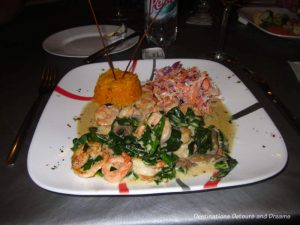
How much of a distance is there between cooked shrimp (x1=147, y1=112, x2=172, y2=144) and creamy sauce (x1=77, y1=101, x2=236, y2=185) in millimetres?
150

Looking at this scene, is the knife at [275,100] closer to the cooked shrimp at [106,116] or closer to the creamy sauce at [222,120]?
the creamy sauce at [222,120]

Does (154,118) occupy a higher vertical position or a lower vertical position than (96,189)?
higher

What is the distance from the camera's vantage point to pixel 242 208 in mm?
1036

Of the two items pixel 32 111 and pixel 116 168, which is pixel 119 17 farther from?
pixel 116 168

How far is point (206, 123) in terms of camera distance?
152 centimetres

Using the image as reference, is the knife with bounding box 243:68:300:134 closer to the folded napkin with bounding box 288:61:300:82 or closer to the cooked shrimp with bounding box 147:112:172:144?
the folded napkin with bounding box 288:61:300:82

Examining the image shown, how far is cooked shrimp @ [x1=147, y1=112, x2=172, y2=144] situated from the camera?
46.1 inches

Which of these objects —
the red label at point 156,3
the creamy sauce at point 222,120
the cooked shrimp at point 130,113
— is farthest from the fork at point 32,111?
the creamy sauce at point 222,120

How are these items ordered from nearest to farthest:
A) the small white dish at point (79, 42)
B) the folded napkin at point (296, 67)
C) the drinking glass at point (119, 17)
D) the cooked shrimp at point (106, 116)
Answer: the cooked shrimp at point (106, 116)
the folded napkin at point (296, 67)
the small white dish at point (79, 42)
the drinking glass at point (119, 17)

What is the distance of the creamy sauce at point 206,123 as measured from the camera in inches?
45.0

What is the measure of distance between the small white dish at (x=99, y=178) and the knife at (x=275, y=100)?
0.19 meters

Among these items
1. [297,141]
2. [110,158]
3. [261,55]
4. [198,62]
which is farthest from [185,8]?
[110,158]

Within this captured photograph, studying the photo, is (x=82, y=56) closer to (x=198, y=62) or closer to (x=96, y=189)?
(x=198, y=62)

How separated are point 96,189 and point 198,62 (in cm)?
113
